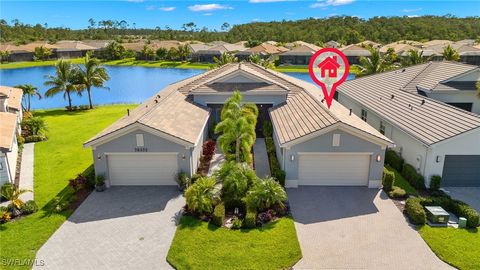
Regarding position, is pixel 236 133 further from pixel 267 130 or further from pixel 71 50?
pixel 71 50

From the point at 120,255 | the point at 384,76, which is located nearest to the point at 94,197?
the point at 120,255

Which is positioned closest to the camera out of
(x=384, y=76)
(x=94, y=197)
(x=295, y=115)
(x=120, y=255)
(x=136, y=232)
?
(x=120, y=255)

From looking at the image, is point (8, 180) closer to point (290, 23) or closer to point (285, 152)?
point (285, 152)

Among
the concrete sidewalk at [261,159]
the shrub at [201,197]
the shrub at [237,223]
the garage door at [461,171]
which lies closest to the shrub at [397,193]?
the garage door at [461,171]

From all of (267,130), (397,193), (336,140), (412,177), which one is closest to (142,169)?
(336,140)

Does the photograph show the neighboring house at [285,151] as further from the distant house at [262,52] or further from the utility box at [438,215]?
the distant house at [262,52]

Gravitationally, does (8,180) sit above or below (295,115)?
below
